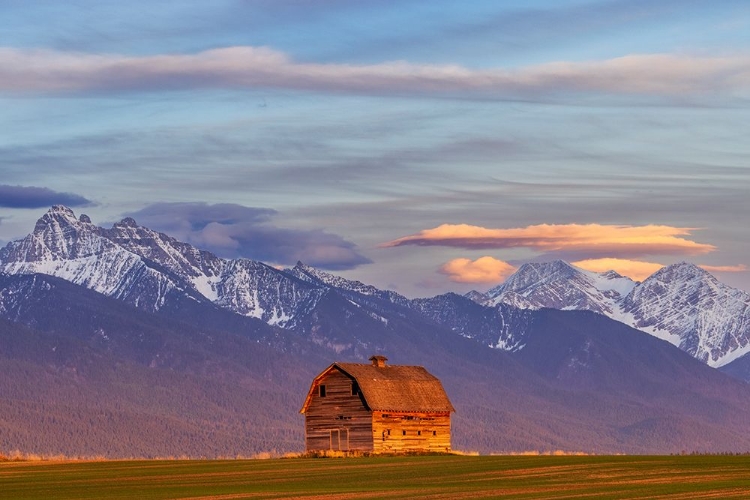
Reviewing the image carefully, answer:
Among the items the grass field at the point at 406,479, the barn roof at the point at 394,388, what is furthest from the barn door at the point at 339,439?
the grass field at the point at 406,479

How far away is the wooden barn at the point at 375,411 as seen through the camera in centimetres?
11994

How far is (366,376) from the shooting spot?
12188cm

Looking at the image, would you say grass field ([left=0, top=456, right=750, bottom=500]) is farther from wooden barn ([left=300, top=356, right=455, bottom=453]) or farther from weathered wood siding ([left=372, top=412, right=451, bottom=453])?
wooden barn ([left=300, top=356, right=455, bottom=453])

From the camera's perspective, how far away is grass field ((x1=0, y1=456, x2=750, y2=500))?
61531 millimetres

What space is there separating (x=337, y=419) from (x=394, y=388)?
4.84 m

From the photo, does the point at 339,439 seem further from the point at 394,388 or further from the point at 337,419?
the point at 394,388

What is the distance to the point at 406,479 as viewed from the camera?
241 ft

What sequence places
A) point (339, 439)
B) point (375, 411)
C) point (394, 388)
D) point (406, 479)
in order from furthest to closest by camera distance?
point (394, 388) → point (339, 439) → point (375, 411) → point (406, 479)

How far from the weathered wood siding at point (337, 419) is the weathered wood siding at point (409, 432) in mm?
856

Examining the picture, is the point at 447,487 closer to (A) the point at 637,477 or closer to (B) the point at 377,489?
(B) the point at 377,489

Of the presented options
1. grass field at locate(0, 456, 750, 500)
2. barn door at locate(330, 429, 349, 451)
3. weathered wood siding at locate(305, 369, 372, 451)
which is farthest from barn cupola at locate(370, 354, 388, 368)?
grass field at locate(0, 456, 750, 500)

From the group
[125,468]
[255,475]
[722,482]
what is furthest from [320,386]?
[722,482]

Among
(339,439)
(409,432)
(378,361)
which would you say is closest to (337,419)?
(339,439)

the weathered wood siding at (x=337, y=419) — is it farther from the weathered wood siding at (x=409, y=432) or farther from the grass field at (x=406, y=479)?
the grass field at (x=406, y=479)
